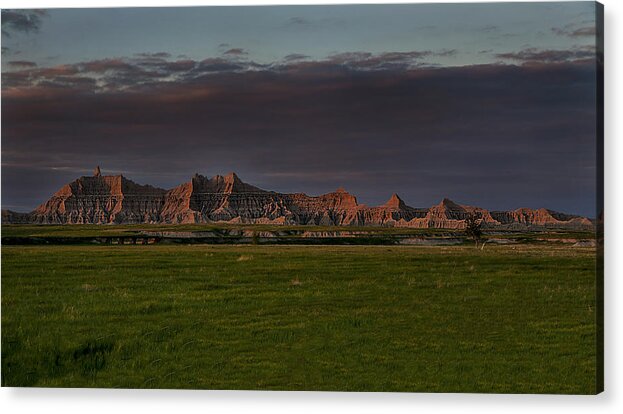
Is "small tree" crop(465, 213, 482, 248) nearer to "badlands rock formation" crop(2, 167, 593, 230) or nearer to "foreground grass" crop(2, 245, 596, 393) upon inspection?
"badlands rock formation" crop(2, 167, 593, 230)

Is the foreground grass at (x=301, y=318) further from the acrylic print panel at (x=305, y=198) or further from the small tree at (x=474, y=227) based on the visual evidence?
the small tree at (x=474, y=227)

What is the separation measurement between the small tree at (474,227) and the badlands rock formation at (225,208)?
0.07 meters

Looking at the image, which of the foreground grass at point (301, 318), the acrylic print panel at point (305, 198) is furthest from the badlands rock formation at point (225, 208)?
the foreground grass at point (301, 318)

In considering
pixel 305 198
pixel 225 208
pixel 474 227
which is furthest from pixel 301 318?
Answer: pixel 474 227

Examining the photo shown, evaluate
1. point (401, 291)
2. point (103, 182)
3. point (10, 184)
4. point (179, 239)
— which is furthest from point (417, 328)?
point (10, 184)

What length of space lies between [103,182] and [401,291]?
5.03m

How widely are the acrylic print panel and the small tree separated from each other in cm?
3

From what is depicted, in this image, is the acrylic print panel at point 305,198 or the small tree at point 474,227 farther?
the small tree at point 474,227

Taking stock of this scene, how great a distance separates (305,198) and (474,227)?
2.68 m

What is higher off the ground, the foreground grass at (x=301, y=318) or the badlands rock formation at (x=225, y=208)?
the badlands rock formation at (x=225, y=208)

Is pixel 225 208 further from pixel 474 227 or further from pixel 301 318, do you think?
pixel 474 227

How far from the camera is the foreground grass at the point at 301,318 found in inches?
543

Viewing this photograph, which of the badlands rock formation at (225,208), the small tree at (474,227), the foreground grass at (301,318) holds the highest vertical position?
the badlands rock formation at (225,208)

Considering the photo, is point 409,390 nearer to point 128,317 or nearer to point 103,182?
point 128,317
